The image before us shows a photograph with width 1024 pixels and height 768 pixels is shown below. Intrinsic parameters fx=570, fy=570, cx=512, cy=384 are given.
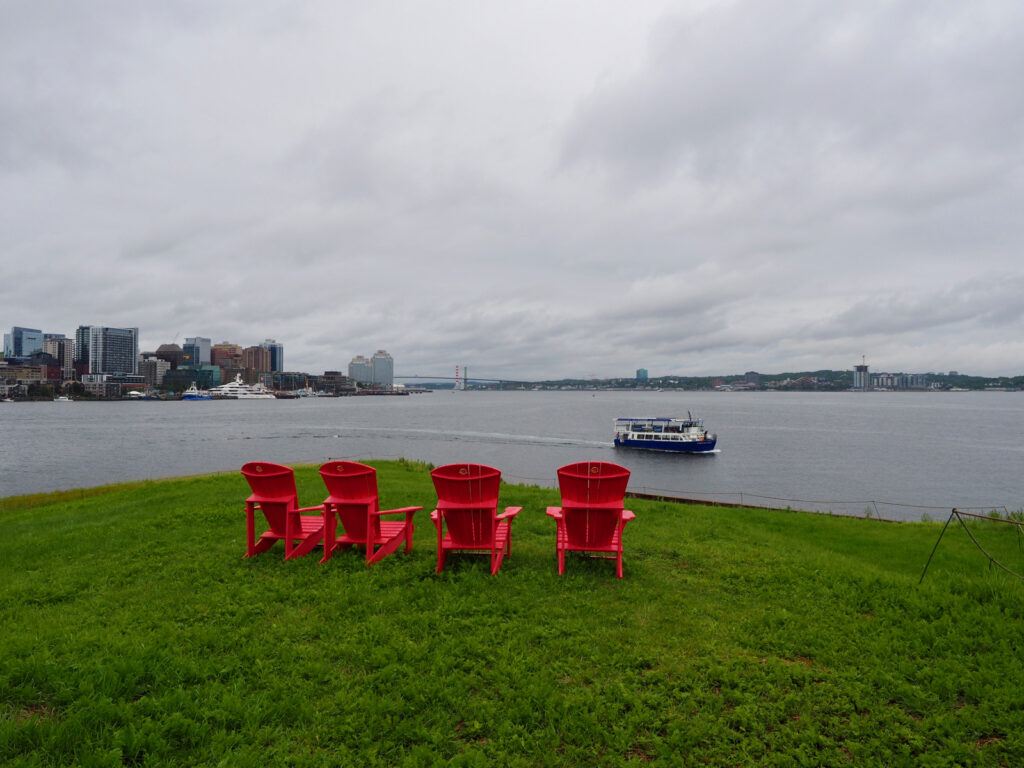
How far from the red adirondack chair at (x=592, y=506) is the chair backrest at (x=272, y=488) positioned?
3656mm

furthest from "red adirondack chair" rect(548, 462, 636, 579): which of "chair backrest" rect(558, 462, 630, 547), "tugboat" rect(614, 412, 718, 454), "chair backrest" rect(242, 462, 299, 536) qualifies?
"tugboat" rect(614, 412, 718, 454)

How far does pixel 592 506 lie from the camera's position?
7.21m

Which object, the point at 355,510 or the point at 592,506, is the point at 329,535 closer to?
the point at 355,510

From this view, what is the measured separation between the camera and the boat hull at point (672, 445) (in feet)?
195

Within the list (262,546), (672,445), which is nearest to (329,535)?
(262,546)

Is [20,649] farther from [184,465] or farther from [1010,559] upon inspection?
[184,465]

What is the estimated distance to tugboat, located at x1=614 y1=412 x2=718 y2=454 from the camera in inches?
2362

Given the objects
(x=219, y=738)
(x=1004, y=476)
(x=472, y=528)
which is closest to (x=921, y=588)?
(x=472, y=528)

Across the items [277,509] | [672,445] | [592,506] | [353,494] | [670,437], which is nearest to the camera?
[592,506]

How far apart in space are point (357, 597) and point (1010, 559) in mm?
10630

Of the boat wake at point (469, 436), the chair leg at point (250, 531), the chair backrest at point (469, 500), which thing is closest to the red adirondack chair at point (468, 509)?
the chair backrest at point (469, 500)

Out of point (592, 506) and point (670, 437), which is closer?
point (592, 506)

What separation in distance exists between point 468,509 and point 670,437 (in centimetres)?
5962

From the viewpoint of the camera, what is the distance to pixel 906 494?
36969mm
